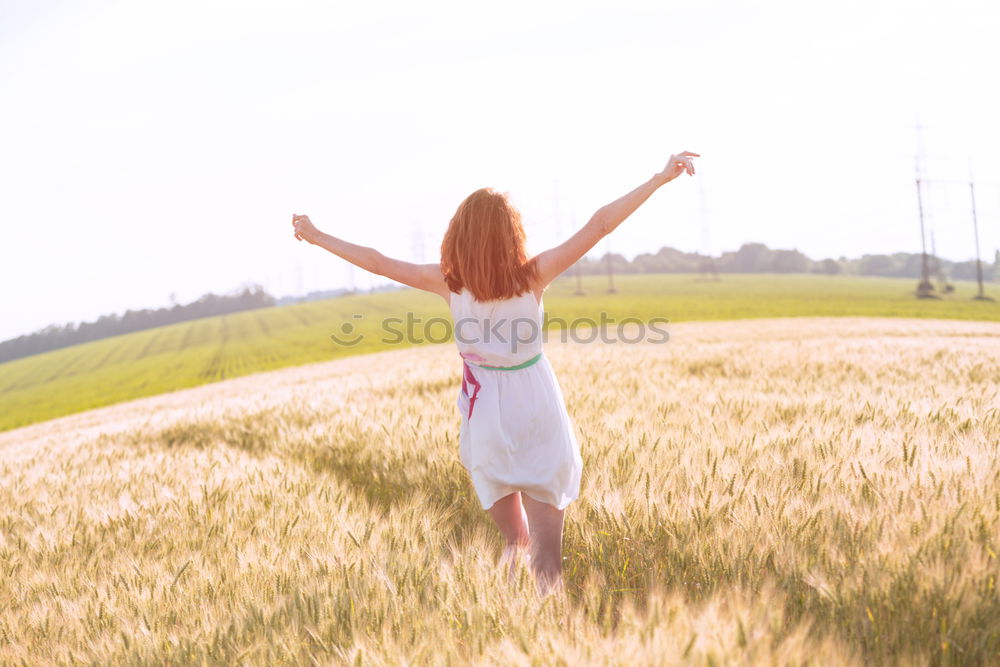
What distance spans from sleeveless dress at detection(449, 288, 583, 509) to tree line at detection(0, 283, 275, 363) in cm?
13615

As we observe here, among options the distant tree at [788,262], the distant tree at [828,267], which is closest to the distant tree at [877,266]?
the distant tree at [828,267]

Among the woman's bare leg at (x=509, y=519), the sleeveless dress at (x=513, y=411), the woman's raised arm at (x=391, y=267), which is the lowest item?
the woman's bare leg at (x=509, y=519)

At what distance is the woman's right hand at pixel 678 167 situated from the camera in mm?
2199

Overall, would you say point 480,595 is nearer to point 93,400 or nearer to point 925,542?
point 925,542

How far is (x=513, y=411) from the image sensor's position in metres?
2.33

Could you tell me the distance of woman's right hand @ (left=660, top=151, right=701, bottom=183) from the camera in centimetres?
220

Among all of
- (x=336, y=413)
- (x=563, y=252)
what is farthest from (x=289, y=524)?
(x=336, y=413)

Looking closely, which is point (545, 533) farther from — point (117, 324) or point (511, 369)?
point (117, 324)

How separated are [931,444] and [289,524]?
2.67 m

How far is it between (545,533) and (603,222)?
1.24 meters

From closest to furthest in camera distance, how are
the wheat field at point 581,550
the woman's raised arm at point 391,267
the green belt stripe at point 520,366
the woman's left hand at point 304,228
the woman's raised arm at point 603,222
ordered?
the wheat field at point 581,550 → the woman's raised arm at point 603,222 → the green belt stripe at point 520,366 → the woman's raised arm at point 391,267 → the woman's left hand at point 304,228

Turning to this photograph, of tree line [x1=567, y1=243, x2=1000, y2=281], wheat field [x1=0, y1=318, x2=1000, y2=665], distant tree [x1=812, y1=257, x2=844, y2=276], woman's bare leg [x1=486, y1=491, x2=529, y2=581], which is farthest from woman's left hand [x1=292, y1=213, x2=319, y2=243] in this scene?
distant tree [x1=812, y1=257, x2=844, y2=276]

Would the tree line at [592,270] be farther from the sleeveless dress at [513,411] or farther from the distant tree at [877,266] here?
the sleeveless dress at [513,411]

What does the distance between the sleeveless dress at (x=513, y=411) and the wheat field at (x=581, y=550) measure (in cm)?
24
